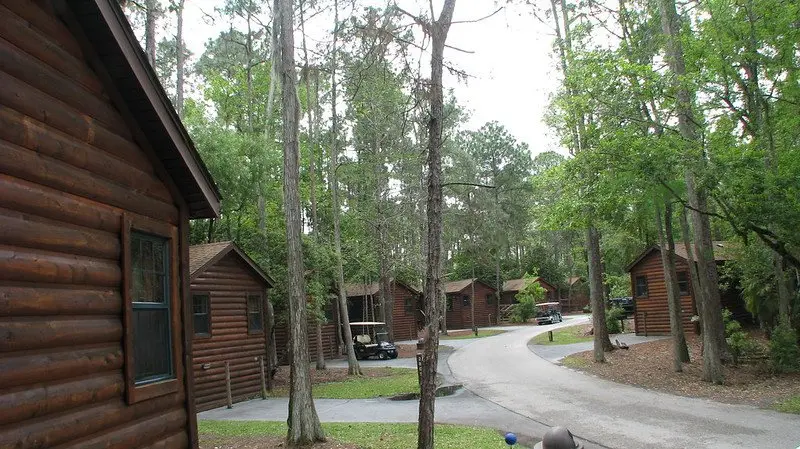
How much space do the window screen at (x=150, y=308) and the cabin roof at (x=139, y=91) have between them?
2.85 feet

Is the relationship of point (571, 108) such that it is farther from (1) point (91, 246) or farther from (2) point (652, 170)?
(1) point (91, 246)

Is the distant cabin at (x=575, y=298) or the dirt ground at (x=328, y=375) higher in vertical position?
the distant cabin at (x=575, y=298)

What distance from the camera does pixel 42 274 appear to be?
455 cm

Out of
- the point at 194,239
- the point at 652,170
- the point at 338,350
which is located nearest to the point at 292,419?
the point at 652,170

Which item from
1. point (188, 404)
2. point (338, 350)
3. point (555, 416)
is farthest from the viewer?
point (338, 350)

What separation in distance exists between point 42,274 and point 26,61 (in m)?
1.73

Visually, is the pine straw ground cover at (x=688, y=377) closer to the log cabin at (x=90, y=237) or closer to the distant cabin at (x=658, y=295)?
the distant cabin at (x=658, y=295)

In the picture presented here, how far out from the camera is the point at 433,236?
8.97 meters

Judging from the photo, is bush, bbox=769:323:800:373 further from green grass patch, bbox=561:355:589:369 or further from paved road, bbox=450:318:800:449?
green grass patch, bbox=561:355:589:369

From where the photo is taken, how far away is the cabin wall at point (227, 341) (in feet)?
56.4

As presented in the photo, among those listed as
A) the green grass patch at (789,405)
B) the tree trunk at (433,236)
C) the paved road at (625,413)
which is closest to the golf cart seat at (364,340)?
the paved road at (625,413)

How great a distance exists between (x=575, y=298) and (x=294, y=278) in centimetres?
6380

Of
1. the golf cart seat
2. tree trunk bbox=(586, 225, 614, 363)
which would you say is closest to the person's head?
tree trunk bbox=(586, 225, 614, 363)

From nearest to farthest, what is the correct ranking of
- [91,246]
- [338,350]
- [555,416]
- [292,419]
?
[91,246] < [292,419] < [555,416] < [338,350]
